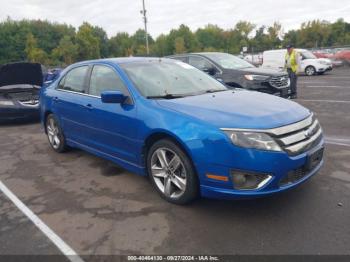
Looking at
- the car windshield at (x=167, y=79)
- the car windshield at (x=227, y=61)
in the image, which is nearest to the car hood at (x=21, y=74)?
the car windshield at (x=227, y=61)

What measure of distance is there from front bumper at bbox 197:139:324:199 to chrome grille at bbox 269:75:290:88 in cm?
589

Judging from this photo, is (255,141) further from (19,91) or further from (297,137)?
(19,91)

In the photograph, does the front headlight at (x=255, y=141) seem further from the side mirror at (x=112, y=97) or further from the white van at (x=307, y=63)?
the white van at (x=307, y=63)

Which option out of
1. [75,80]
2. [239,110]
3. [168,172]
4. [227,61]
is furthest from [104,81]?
[227,61]

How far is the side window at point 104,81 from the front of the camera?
14.3 ft

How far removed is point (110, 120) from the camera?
14.1ft

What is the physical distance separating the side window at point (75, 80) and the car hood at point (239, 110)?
1810 millimetres

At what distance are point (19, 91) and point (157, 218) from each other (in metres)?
7.07

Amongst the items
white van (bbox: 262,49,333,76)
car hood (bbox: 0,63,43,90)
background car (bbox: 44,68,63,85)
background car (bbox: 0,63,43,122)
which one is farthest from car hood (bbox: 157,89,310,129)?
white van (bbox: 262,49,333,76)

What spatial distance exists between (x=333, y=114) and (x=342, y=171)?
157 inches

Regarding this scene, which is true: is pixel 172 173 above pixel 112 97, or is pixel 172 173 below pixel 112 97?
below

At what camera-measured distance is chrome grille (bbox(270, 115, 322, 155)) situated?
320 cm

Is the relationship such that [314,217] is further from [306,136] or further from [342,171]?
[342,171]

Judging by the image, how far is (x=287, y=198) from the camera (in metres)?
3.78
